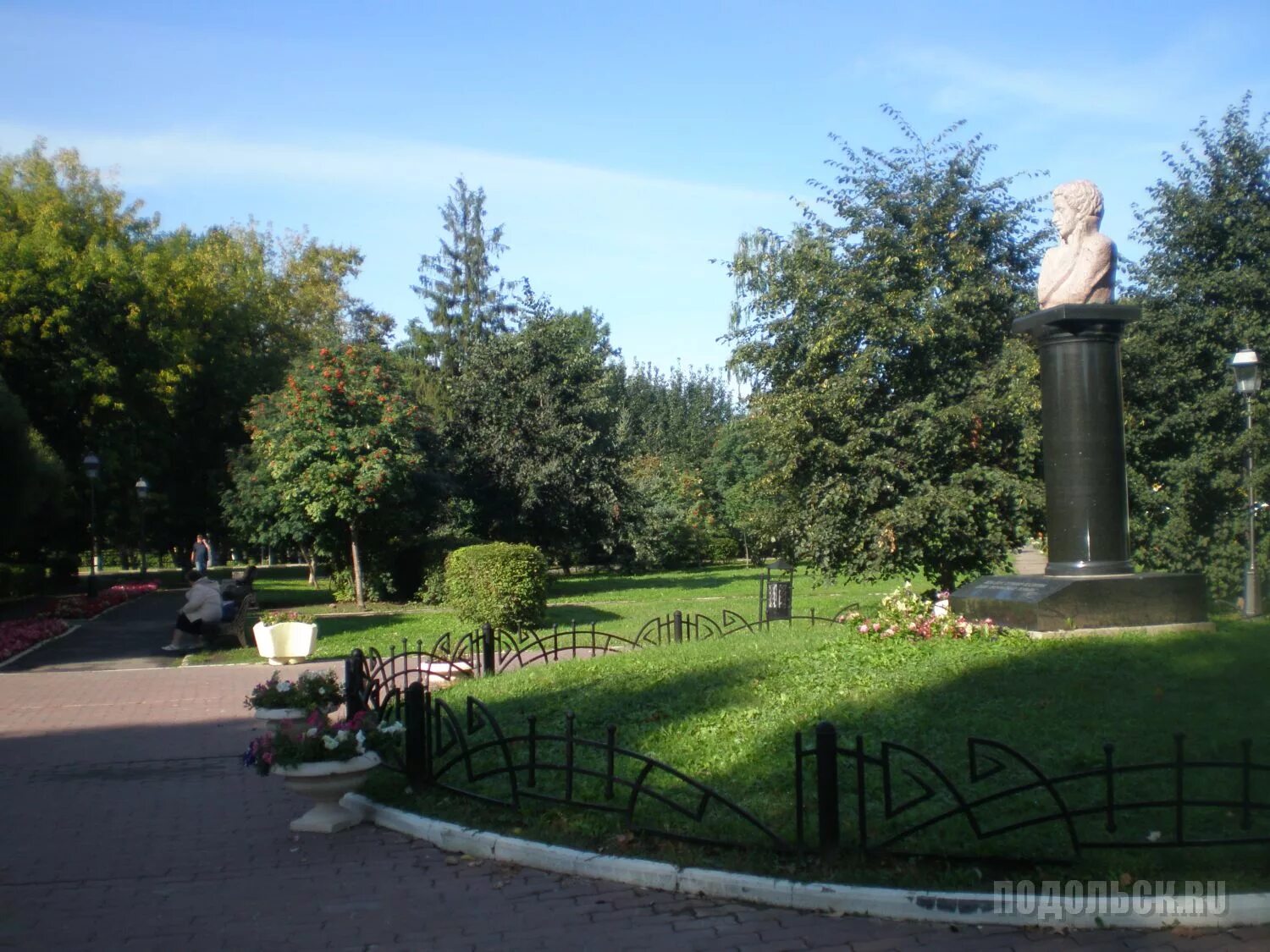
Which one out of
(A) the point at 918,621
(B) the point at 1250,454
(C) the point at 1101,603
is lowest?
(A) the point at 918,621

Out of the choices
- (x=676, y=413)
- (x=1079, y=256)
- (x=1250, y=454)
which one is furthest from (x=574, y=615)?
(x=676, y=413)

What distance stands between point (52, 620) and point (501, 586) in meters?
10.3

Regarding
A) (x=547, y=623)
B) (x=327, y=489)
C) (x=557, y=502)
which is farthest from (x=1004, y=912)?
(x=557, y=502)

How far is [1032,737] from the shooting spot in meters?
7.20

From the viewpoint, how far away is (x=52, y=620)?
22875mm

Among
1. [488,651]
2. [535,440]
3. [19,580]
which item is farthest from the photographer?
[535,440]

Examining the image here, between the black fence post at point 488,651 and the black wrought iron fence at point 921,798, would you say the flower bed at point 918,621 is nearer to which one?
the black wrought iron fence at point 921,798

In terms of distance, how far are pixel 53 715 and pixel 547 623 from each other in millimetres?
9807

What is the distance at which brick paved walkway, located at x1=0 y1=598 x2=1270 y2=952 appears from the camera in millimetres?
5180

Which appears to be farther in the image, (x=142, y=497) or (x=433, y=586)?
(x=142, y=497)

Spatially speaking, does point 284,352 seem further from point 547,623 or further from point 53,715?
point 53,715

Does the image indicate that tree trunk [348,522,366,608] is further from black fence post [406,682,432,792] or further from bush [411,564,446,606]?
black fence post [406,682,432,792]

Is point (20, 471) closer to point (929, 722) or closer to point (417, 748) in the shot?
point (417, 748)

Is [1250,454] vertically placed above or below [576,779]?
above
